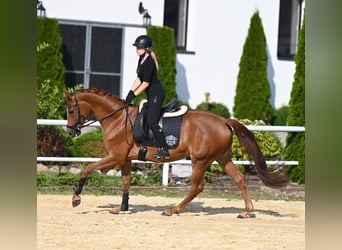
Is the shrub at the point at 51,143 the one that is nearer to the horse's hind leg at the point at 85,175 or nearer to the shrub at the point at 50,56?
the shrub at the point at 50,56

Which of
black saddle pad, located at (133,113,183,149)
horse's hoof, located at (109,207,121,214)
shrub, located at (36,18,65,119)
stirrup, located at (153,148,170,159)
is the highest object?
shrub, located at (36,18,65,119)

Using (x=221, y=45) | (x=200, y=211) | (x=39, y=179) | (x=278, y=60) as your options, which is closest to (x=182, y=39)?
(x=221, y=45)

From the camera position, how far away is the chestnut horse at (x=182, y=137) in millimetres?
8719

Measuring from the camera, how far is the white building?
16656 millimetres

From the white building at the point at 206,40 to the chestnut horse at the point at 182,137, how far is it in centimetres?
776

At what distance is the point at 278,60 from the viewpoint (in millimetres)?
18203

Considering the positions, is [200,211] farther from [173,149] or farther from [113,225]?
[113,225]

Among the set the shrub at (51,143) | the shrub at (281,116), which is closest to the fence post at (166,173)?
the shrub at (51,143)

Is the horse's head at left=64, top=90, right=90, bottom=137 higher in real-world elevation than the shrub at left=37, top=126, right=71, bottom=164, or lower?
higher

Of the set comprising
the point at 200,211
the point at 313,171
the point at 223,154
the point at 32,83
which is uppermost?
the point at 32,83

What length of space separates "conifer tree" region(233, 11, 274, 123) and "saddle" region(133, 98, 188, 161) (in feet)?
28.0

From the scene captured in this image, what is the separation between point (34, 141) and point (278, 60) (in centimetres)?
1710

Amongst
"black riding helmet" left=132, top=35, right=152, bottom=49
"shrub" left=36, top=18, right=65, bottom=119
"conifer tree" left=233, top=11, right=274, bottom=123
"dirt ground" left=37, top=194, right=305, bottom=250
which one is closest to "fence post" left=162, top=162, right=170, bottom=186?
"dirt ground" left=37, top=194, right=305, bottom=250

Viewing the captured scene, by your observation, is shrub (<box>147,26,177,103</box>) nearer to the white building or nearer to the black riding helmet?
the white building
